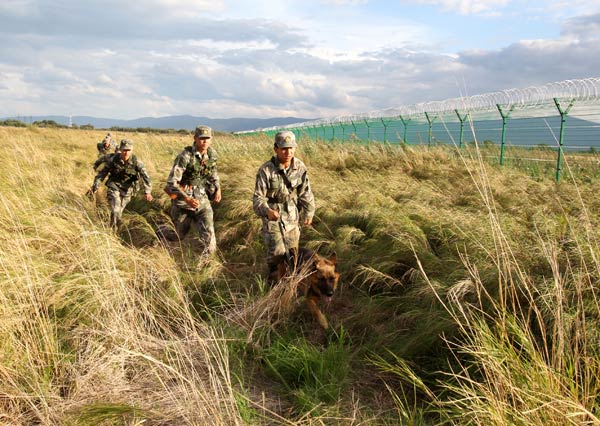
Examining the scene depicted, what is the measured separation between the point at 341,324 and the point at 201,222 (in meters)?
3.18

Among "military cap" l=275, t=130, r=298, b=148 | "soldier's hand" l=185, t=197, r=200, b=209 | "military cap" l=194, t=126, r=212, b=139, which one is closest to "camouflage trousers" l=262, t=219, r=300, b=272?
"military cap" l=275, t=130, r=298, b=148

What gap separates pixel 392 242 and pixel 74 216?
382cm

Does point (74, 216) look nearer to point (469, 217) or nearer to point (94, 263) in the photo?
point (94, 263)

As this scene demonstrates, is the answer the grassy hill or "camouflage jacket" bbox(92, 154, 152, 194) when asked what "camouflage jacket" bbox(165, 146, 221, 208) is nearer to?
Answer: the grassy hill

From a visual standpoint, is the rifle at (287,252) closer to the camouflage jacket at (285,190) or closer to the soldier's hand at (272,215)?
the camouflage jacket at (285,190)

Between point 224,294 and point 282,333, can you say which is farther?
point 224,294

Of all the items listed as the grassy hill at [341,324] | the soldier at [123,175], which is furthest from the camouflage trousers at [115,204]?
the grassy hill at [341,324]

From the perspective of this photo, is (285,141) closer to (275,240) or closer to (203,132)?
(275,240)

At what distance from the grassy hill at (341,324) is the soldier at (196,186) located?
56 cm

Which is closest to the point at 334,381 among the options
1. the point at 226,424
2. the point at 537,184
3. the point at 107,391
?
the point at 226,424

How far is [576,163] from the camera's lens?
8.37 m

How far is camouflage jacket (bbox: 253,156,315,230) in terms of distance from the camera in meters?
4.71

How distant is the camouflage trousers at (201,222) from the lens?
609 centimetres

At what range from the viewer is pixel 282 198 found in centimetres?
488
